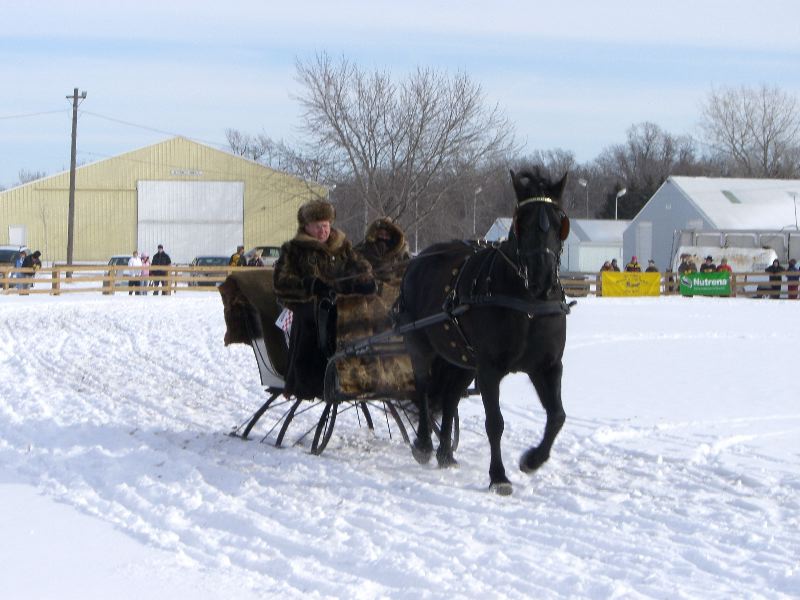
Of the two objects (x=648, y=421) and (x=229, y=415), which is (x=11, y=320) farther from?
(x=648, y=421)

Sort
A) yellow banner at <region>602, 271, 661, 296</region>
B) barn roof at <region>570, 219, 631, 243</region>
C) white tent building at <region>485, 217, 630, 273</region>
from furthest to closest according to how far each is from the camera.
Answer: barn roof at <region>570, 219, 631, 243</region> < white tent building at <region>485, 217, 630, 273</region> < yellow banner at <region>602, 271, 661, 296</region>

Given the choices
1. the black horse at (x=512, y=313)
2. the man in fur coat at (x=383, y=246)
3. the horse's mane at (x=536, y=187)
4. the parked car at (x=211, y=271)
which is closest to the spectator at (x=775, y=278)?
the parked car at (x=211, y=271)

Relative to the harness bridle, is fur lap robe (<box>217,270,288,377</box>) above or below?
below

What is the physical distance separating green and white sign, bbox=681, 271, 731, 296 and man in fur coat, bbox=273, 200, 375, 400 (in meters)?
27.9

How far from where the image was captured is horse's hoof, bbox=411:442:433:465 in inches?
332

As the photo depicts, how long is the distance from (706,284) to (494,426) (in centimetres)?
2925

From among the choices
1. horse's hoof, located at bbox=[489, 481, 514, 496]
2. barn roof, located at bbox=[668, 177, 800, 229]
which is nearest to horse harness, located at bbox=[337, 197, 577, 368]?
horse's hoof, located at bbox=[489, 481, 514, 496]

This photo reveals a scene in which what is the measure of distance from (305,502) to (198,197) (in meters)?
53.9

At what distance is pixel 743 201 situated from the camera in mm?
→ 52344

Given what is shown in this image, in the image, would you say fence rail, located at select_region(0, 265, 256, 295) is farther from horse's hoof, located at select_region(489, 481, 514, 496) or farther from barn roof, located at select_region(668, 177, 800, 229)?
horse's hoof, located at select_region(489, 481, 514, 496)

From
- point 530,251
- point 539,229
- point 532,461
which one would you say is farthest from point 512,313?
point 532,461

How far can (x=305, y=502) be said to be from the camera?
7.11 meters

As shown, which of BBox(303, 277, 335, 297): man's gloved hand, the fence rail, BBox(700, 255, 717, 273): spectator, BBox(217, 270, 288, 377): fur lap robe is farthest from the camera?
BBox(700, 255, 717, 273): spectator

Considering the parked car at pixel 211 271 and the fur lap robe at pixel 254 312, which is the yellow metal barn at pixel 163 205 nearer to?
the parked car at pixel 211 271
